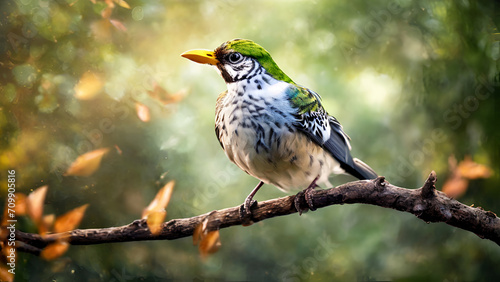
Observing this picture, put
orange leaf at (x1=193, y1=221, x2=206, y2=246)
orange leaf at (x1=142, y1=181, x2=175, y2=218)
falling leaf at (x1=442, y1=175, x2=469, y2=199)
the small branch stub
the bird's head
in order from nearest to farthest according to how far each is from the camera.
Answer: the small branch stub < the bird's head < orange leaf at (x1=193, y1=221, x2=206, y2=246) < orange leaf at (x1=142, y1=181, x2=175, y2=218) < falling leaf at (x1=442, y1=175, x2=469, y2=199)

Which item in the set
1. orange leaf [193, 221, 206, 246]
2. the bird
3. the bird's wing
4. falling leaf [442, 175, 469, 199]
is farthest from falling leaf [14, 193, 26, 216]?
falling leaf [442, 175, 469, 199]

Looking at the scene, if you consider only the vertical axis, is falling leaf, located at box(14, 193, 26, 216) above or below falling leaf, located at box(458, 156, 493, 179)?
below

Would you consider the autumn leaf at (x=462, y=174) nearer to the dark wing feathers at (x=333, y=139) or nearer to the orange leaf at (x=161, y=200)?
the dark wing feathers at (x=333, y=139)

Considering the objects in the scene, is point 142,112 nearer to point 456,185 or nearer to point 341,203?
point 341,203

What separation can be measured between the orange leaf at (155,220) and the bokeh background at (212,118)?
41 mm

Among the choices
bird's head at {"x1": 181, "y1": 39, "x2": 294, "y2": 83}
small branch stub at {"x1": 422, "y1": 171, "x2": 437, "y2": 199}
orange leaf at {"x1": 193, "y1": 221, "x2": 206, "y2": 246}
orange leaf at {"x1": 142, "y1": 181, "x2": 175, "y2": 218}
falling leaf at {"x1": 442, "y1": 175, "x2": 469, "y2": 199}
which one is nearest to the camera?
small branch stub at {"x1": 422, "y1": 171, "x2": 437, "y2": 199}

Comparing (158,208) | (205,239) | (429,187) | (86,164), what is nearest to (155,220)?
(158,208)

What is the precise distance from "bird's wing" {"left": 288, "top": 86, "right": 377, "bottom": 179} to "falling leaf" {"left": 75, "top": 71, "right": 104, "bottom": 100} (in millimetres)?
663

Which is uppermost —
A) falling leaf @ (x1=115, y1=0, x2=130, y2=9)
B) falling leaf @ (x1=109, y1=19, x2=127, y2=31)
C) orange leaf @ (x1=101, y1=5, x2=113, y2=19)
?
falling leaf @ (x1=115, y1=0, x2=130, y2=9)

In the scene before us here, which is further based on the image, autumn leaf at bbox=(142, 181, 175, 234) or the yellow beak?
autumn leaf at bbox=(142, 181, 175, 234)

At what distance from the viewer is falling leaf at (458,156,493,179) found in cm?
162

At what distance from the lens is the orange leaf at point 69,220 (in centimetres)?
136

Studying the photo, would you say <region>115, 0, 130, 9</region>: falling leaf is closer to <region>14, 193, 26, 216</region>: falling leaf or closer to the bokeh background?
the bokeh background

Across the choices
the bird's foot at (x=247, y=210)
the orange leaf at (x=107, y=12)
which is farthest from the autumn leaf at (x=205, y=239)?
the orange leaf at (x=107, y=12)
